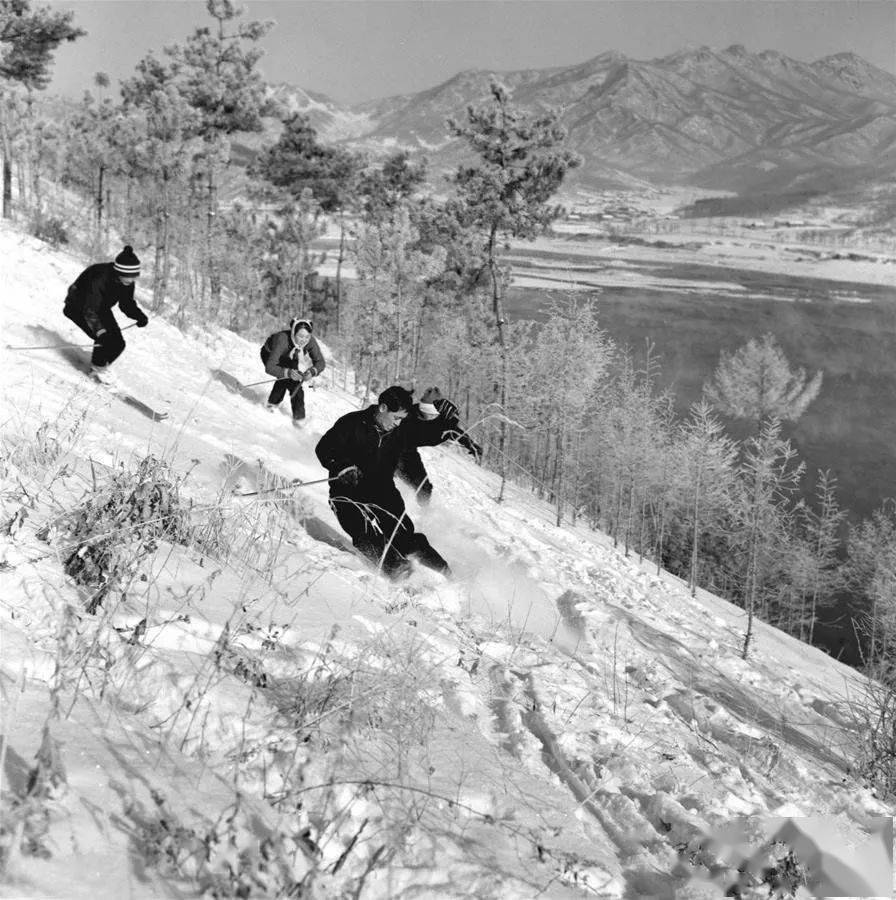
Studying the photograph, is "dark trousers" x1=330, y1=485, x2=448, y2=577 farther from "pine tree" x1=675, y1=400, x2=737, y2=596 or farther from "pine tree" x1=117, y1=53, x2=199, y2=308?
"pine tree" x1=675, y1=400, x2=737, y2=596

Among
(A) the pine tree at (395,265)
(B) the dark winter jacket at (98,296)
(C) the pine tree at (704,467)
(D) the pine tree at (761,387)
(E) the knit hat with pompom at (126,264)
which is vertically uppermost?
(A) the pine tree at (395,265)

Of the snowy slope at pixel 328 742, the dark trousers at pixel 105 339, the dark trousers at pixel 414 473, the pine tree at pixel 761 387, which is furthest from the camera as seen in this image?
the pine tree at pixel 761 387

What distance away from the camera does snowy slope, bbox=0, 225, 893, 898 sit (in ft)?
5.58

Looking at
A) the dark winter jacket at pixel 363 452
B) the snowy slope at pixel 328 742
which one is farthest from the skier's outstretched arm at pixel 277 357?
the snowy slope at pixel 328 742

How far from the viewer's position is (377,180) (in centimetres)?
3797

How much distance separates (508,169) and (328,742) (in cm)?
2865

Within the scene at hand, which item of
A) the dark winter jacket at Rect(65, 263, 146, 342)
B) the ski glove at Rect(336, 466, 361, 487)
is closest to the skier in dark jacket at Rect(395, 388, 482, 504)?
the ski glove at Rect(336, 466, 361, 487)

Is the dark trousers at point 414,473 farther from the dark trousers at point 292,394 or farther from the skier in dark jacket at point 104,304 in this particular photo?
the skier in dark jacket at point 104,304

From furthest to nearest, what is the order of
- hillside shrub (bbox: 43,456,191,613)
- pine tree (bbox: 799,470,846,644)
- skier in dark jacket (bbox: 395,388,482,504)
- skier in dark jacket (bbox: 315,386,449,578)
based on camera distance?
pine tree (bbox: 799,470,846,644) < skier in dark jacket (bbox: 395,388,482,504) < skier in dark jacket (bbox: 315,386,449,578) < hillside shrub (bbox: 43,456,191,613)

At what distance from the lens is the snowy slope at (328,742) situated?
1701 millimetres

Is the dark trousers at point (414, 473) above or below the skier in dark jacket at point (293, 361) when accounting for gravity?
below

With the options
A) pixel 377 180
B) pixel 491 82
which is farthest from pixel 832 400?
pixel 491 82

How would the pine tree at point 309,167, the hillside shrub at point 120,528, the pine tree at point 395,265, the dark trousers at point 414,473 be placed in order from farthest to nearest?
the pine tree at point 309,167 → the pine tree at point 395,265 → the dark trousers at point 414,473 → the hillside shrub at point 120,528

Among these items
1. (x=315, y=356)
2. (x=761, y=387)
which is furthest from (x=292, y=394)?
(x=761, y=387)
